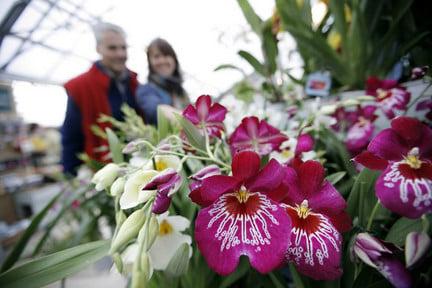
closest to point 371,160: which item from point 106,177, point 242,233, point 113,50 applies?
point 242,233

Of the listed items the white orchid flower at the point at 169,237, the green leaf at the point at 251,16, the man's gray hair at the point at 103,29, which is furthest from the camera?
the man's gray hair at the point at 103,29

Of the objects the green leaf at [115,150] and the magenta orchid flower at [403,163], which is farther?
the green leaf at [115,150]

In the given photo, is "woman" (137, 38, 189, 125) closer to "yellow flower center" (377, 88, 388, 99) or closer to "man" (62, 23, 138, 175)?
"man" (62, 23, 138, 175)

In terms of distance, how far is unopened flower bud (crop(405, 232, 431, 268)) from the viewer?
0.17m

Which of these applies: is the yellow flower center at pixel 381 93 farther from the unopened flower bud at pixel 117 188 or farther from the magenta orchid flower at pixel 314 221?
the unopened flower bud at pixel 117 188

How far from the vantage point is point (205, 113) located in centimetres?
30

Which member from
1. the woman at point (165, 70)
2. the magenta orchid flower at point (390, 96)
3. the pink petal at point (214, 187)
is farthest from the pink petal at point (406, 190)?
the woman at point (165, 70)

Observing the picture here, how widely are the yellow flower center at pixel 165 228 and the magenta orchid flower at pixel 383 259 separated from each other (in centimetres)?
18

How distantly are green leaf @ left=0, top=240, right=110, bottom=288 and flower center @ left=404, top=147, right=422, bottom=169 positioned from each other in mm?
271

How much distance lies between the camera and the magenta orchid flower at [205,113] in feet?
0.97

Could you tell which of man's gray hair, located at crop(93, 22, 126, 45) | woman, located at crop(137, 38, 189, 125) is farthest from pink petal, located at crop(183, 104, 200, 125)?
man's gray hair, located at crop(93, 22, 126, 45)

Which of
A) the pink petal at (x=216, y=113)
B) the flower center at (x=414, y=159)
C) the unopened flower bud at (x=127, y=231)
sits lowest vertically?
the flower center at (x=414, y=159)

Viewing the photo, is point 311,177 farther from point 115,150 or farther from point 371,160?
point 115,150

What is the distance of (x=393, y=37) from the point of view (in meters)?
0.58
